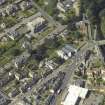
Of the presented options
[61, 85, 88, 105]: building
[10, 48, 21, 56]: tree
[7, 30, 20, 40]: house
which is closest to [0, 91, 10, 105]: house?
[61, 85, 88, 105]: building

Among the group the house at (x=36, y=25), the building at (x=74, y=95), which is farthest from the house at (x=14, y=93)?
the house at (x=36, y=25)

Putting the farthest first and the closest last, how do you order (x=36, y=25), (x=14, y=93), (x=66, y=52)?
(x=36, y=25)
(x=66, y=52)
(x=14, y=93)

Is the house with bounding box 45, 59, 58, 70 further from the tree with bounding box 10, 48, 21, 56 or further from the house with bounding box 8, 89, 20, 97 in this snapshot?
the house with bounding box 8, 89, 20, 97

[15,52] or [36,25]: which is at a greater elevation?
[36,25]

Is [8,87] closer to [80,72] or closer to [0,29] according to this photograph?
[80,72]

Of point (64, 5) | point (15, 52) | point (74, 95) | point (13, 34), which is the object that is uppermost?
point (64, 5)

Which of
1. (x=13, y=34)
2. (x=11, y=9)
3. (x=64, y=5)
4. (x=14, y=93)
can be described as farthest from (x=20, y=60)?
(x=64, y=5)

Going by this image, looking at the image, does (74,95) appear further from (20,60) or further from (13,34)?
(13,34)

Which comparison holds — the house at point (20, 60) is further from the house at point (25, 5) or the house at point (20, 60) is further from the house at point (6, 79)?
the house at point (25, 5)

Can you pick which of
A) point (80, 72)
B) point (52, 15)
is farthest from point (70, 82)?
point (52, 15)
